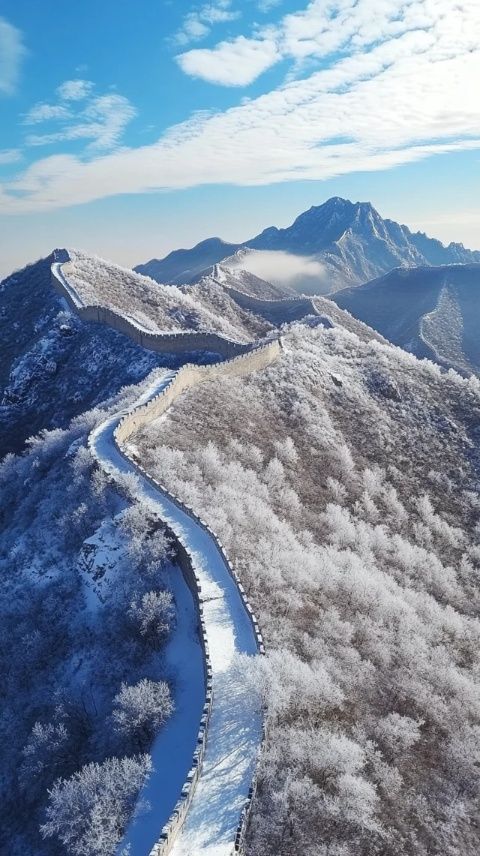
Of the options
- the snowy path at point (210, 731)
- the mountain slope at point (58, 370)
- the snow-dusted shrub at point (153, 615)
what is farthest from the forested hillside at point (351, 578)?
the mountain slope at point (58, 370)

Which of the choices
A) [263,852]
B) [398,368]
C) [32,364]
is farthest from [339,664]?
[32,364]

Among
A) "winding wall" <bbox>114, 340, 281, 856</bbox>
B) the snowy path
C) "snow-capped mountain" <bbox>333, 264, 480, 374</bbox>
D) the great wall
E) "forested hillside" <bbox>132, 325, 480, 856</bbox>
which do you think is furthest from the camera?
"snow-capped mountain" <bbox>333, 264, 480, 374</bbox>

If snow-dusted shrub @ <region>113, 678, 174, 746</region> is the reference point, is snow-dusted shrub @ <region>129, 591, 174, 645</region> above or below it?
above

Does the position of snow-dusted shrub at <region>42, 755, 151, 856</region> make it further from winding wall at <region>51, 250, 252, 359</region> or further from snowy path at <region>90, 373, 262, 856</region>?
winding wall at <region>51, 250, 252, 359</region>

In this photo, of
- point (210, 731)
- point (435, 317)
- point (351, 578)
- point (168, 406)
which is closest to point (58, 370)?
point (168, 406)

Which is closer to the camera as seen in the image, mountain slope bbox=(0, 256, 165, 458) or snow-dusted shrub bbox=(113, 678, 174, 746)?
snow-dusted shrub bbox=(113, 678, 174, 746)

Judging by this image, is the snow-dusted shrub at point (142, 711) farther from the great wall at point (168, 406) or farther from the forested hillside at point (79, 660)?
the great wall at point (168, 406)

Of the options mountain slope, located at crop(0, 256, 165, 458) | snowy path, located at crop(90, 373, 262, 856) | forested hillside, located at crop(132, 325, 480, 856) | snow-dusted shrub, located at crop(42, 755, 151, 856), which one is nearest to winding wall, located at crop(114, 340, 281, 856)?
snowy path, located at crop(90, 373, 262, 856)
